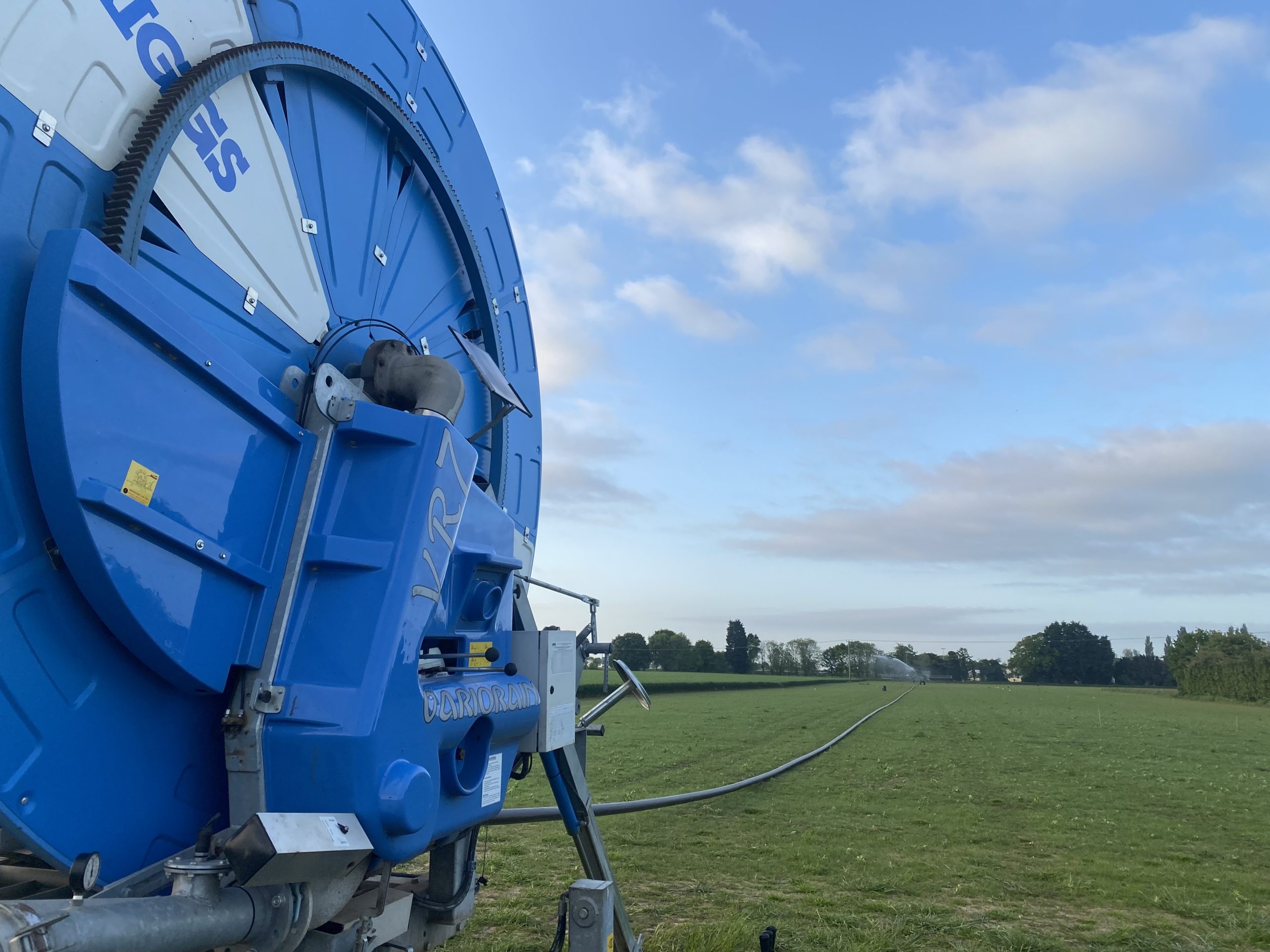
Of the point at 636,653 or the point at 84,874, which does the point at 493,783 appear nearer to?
the point at 84,874

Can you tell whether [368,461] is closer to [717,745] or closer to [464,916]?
[464,916]

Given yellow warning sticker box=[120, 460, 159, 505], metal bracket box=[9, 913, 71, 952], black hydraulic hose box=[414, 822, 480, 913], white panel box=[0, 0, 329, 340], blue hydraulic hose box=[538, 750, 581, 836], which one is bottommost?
black hydraulic hose box=[414, 822, 480, 913]

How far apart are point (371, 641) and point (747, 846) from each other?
8.43 metres

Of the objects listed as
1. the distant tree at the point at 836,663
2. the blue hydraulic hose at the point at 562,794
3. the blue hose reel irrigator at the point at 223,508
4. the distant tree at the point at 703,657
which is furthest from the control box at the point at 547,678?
the distant tree at the point at 836,663

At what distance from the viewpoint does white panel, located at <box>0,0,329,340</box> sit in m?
1.99

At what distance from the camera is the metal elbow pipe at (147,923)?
1.61 meters

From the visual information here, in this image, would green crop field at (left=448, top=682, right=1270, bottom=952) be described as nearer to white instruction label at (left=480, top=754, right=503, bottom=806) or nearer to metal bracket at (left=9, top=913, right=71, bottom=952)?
white instruction label at (left=480, top=754, right=503, bottom=806)

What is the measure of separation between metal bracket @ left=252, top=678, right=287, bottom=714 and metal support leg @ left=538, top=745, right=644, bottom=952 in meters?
1.92

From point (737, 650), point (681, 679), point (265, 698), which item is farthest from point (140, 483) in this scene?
point (737, 650)

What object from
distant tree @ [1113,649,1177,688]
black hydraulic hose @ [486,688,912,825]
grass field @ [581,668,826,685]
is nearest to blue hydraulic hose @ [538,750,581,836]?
black hydraulic hose @ [486,688,912,825]

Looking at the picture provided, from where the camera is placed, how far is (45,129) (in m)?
1.98

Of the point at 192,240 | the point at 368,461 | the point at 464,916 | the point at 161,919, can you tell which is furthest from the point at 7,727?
the point at 464,916

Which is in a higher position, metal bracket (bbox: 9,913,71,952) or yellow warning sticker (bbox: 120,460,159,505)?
yellow warning sticker (bbox: 120,460,159,505)

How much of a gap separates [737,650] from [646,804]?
96.0 metres
